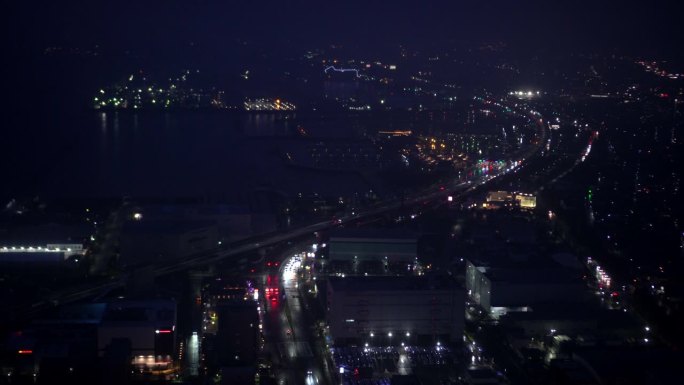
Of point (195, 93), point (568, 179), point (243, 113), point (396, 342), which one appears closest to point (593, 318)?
point (396, 342)

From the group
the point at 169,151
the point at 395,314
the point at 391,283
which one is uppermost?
the point at 169,151

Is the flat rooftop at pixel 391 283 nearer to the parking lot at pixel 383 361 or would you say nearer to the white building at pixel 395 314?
the white building at pixel 395 314

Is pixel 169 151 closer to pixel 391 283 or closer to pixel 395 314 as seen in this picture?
pixel 391 283

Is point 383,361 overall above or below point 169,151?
below

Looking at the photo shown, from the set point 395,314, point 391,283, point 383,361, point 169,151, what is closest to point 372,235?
point 391,283

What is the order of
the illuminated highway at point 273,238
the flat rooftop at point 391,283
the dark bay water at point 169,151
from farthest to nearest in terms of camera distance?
the dark bay water at point 169,151, the illuminated highway at point 273,238, the flat rooftop at point 391,283

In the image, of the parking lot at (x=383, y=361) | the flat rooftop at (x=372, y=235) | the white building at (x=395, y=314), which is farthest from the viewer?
the flat rooftop at (x=372, y=235)

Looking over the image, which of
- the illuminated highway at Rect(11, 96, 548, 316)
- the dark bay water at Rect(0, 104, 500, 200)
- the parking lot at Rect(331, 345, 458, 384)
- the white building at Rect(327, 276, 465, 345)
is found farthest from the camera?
the dark bay water at Rect(0, 104, 500, 200)

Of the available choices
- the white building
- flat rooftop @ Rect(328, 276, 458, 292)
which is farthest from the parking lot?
flat rooftop @ Rect(328, 276, 458, 292)

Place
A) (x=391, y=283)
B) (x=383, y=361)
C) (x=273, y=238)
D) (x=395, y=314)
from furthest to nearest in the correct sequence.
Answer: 1. (x=273, y=238)
2. (x=391, y=283)
3. (x=395, y=314)
4. (x=383, y=361)

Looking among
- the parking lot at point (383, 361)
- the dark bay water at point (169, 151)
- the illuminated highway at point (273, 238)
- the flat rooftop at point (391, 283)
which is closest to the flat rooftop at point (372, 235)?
the illuminated highway at point (273, 238)

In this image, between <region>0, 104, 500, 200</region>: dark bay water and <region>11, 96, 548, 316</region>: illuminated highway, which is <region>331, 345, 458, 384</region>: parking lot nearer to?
<region>11, 96, 548, 316</region>: illuminated highway
